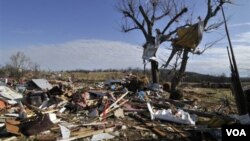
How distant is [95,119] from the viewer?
11164 millimetres

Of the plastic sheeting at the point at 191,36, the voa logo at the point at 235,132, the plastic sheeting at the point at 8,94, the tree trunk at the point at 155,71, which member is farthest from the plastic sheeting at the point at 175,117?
the tree trunk at the point at 155,71

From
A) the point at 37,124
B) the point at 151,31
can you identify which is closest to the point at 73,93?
the point at 37,124

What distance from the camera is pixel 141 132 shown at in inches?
392

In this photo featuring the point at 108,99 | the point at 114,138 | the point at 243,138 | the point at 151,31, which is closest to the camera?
the point at 243,138

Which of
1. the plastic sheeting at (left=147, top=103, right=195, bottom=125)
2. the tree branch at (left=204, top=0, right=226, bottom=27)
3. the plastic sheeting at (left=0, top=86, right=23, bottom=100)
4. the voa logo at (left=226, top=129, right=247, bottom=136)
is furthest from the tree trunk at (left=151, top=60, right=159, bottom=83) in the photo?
the voa logo at (left=226, top=129, right=247, bottom=136)

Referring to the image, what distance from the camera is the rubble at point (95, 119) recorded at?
9500 mm

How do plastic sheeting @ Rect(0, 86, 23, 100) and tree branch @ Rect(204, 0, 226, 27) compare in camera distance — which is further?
tree branch @ Rect(204, 0, 226, 27)

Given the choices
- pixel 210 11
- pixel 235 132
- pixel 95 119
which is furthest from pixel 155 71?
pixel 235 132

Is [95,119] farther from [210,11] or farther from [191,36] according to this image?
[210,11]

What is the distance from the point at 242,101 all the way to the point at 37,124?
598 cm

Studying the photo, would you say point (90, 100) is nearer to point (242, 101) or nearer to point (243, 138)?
point (242, 101)

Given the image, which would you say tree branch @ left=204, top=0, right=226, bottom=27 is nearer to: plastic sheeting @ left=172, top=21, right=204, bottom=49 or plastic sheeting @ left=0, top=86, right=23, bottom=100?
plastic sheeting @ left=172, top=21, right=204, bottom=49

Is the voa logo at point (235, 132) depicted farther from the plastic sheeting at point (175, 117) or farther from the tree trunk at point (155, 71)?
the tree trunk at point (155, 71)

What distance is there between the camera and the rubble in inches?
374
